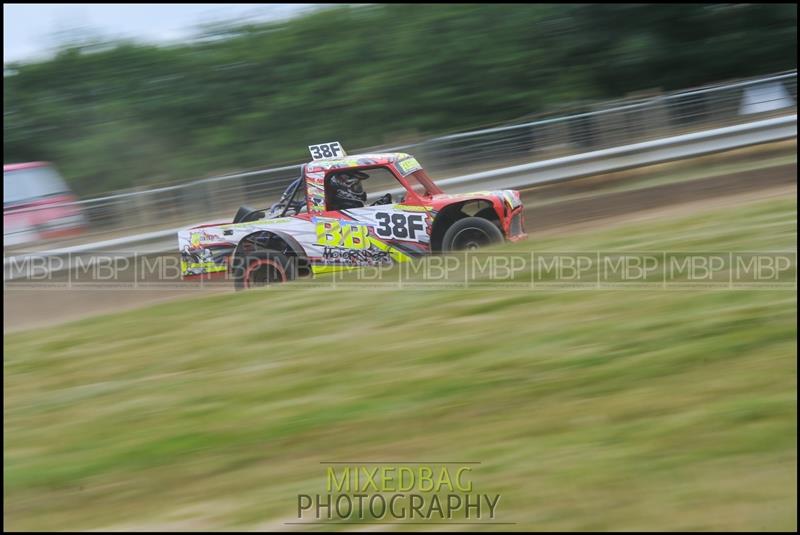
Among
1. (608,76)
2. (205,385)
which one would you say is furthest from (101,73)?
(205,385)

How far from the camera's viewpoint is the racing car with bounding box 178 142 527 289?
29.5ft

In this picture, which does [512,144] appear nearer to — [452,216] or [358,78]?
[452,216]

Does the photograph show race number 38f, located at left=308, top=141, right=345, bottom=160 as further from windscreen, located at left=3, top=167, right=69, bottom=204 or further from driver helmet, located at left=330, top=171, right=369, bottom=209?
windscreen, located at left=3, top=167, right=69, bottom=204

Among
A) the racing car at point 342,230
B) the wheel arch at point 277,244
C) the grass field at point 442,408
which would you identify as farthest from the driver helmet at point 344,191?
the grass field at point 442,408

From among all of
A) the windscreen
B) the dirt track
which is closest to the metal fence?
the dirt track

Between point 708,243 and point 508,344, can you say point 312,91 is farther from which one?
point 508,344

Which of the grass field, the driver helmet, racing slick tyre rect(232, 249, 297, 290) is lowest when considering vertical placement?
the grass field

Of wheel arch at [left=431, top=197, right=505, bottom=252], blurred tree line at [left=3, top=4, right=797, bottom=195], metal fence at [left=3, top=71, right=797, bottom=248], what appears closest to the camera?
wheel arch at [left=431, top=197, right=505, bottom=252]

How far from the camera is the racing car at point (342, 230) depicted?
900 centimetres

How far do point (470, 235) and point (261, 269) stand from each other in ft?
7.25

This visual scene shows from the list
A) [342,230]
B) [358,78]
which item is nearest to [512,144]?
[342,230]

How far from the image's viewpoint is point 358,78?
669 inches

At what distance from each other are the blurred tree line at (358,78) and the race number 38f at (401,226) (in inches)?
302

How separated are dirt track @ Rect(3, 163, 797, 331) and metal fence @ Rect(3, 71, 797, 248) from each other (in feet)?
2.17
